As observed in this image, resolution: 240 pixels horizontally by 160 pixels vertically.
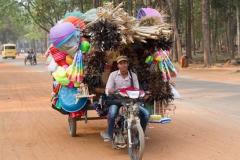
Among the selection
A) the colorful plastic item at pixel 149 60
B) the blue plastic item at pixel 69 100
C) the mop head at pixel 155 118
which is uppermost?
the colorful plastic item at pixel 149 60

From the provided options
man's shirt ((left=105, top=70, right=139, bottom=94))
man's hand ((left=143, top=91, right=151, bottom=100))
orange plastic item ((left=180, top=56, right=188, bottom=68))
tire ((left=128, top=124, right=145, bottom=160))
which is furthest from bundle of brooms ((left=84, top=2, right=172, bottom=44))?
orange plastic item ((left=180, top=56, right=188, bottom=68))

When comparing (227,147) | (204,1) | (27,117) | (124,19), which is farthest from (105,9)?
(204,1)

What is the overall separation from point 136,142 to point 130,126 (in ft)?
0.88

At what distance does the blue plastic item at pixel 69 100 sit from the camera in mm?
7553

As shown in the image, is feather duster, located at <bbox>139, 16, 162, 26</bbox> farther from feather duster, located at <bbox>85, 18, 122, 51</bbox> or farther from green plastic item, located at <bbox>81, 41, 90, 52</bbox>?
green plastic item, located at <bbox>81, 41, 90, 52</bbox>

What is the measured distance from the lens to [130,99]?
645cm

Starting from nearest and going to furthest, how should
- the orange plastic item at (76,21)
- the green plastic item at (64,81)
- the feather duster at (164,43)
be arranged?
the feather duster at (164,43) < the green plastic item at (64,81) < the orange plastic item at (76,21)

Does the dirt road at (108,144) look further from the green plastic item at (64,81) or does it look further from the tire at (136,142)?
the green plastic item at (64,81)

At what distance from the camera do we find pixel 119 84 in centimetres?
697

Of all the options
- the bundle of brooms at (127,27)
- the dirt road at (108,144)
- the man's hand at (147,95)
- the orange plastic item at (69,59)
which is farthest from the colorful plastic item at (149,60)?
the dirt road at (108,144)

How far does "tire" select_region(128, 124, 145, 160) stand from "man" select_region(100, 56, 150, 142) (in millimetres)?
459

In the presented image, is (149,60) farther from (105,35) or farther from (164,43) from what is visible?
(105,35)

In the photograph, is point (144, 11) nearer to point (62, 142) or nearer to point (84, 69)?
point (84, 69)

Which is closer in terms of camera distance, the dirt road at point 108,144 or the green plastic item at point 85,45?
the dirt road at point 108,144
